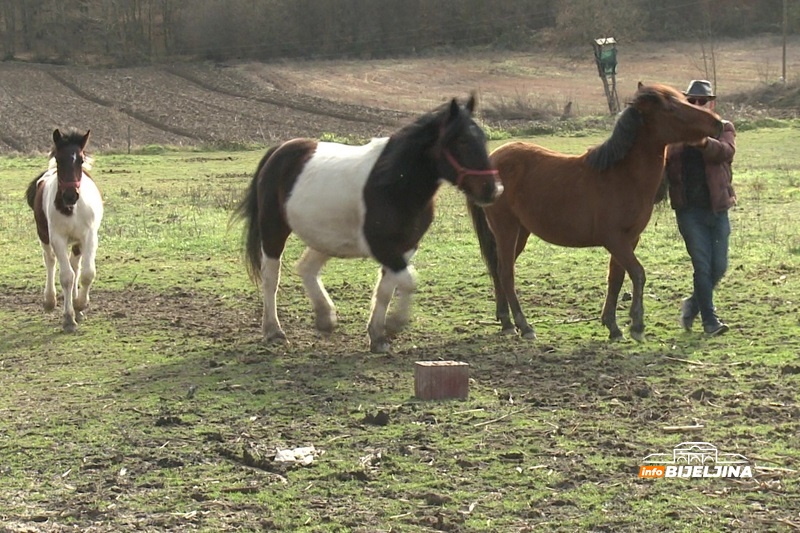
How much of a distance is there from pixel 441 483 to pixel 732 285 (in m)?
6.44

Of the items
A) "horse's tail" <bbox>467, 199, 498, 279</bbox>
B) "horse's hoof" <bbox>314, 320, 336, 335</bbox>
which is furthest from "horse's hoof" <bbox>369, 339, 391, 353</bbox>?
"horse's tail" <bbox>467, 199, 498, 279</bbox>

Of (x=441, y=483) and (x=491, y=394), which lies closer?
(x=441, y=483)

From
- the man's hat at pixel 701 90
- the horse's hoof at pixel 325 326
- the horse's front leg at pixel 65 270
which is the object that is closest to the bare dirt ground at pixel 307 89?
the horse's front leg at pixel 65 270

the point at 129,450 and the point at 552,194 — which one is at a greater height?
the point at 552,194

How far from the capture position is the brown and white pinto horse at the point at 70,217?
32.9 feet

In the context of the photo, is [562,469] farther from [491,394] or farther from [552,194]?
[552,194]

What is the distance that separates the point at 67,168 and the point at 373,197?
3150 millimetres

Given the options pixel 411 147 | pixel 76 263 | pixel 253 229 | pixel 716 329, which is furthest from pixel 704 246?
pixel 76 263

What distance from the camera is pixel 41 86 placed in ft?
165

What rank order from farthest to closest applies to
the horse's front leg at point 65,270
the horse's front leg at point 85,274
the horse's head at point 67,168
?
the horse's front leg at point 85,274, the horse's front leg at point 65,270, the horse's head at point 67,168

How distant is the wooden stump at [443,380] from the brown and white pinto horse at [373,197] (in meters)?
1.52

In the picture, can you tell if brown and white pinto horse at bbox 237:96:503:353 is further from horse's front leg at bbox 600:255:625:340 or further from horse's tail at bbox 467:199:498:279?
horse's front leg at bbox 600:255:625:340

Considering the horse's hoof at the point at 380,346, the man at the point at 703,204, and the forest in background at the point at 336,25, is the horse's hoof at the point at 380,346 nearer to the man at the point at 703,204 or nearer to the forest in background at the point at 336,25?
the man at the point at 703,204

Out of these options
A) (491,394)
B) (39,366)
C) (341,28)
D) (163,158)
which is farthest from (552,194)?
(341,28)
